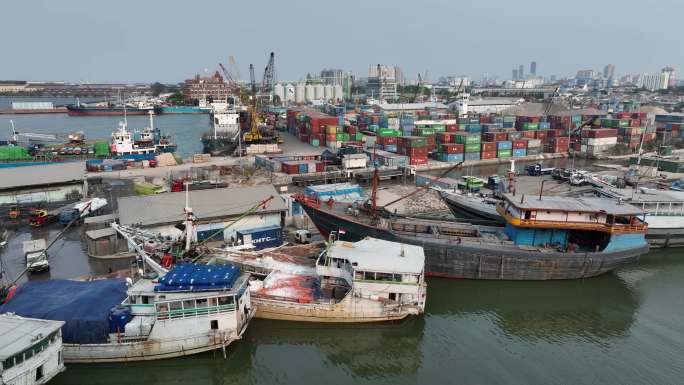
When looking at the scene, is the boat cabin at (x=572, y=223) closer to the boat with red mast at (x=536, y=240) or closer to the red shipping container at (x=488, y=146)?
the boat with red mast at (x=536, y=240)

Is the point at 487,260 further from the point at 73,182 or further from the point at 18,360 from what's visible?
the point at 73,182

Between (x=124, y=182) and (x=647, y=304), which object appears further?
(x=124, y=182)

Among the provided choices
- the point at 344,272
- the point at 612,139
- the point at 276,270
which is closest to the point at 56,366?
the point at 276,270

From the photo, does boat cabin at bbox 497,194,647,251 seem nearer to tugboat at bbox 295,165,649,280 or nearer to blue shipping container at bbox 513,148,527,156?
tugboat at bbox 295,165,649,280

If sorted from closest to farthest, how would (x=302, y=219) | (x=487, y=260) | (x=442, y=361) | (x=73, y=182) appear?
(x=442, y=361)
(x=487, y=260)
(x=302, y=219)
(x=73, y=182)

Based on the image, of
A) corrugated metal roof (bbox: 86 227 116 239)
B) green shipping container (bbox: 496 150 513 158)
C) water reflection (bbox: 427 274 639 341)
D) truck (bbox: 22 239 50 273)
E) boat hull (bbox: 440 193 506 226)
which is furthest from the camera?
green shipping container (bbox: 496 150 513 158)

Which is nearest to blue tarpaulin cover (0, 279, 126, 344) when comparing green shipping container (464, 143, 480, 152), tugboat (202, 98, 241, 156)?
tugboat (202, 98, 241, 156)

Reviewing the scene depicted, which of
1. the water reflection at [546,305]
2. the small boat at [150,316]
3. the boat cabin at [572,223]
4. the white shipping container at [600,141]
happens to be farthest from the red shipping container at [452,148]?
the small boat at [150,316]
